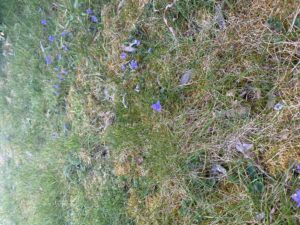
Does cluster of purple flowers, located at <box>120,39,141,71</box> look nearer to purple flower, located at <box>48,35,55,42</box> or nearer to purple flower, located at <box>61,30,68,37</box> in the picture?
purple flower, located at <box>61,30,68,37</box>

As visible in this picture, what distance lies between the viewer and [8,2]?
282 cm

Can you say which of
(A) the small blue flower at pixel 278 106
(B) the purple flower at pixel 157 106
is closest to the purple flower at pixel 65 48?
(B) the purple flower at pixel 157 106

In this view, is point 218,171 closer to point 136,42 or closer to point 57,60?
point 136,42

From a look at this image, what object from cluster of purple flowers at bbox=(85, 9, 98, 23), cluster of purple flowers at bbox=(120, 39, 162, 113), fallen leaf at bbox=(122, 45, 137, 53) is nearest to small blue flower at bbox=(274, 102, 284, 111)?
cluster of purple flowers at bbox=(120, 39, 162, 113)

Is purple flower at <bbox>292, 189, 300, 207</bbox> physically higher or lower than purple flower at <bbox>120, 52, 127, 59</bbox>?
lower

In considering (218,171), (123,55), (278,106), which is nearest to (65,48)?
(123,55)

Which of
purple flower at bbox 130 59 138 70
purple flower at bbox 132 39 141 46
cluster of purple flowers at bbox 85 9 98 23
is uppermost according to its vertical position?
cluster of purple flowers at bbox 85 9 98 23

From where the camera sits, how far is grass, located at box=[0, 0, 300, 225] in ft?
4.46

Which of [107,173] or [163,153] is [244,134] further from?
[107,173]

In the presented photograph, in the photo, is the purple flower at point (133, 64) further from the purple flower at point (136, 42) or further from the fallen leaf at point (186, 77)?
the fallen leaf at point (186, 77)

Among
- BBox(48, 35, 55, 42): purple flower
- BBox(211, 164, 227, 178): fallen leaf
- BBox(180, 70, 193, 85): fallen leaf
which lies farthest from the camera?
BBox(48, 35, 55, 42): purple flower

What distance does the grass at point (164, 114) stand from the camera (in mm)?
1359

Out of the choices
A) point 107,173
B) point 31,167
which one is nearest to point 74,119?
point 107,173

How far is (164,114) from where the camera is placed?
65.4 inches
